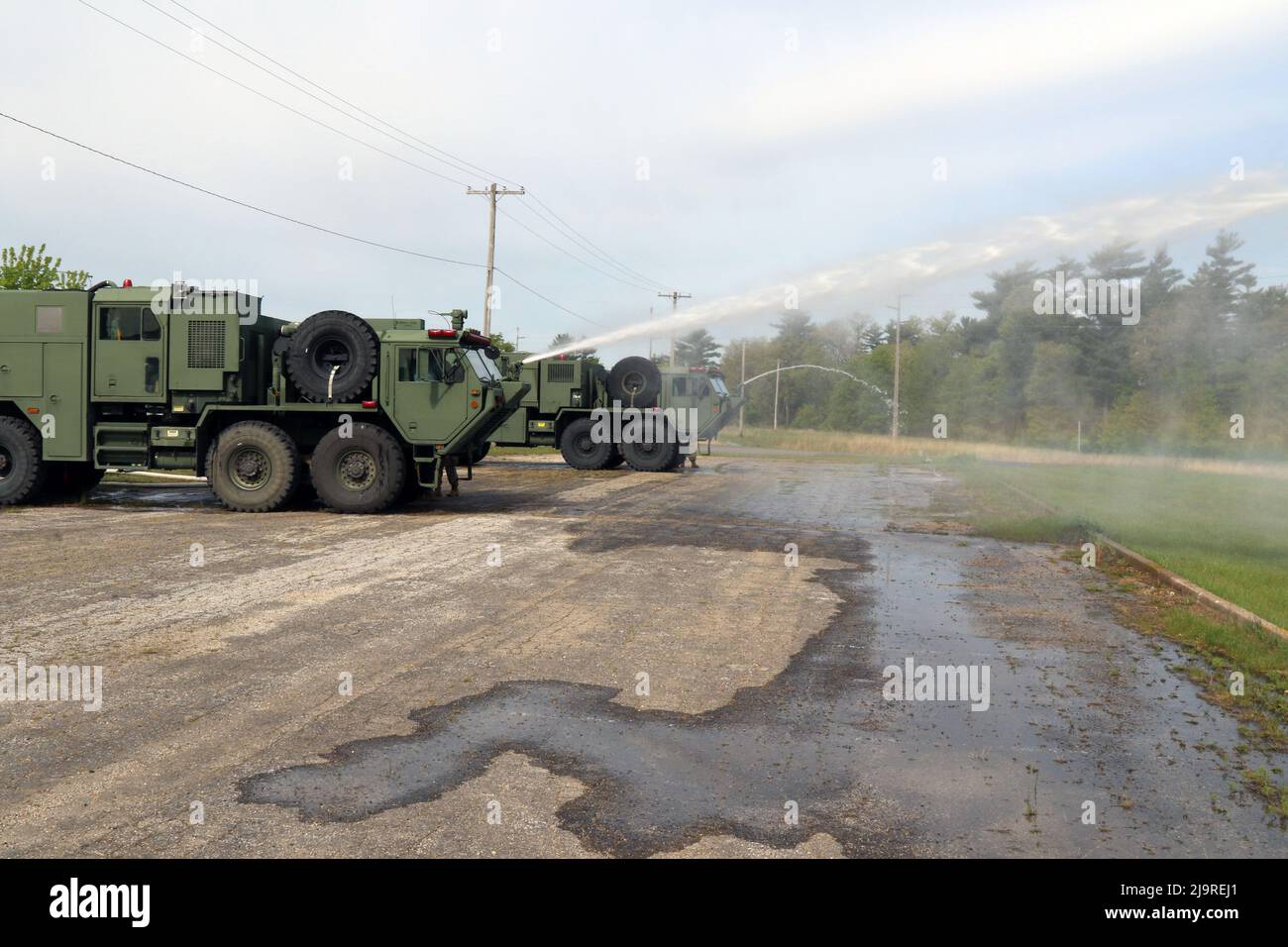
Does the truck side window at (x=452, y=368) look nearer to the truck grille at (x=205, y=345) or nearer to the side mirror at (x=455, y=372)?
the side mirror at (x=455, y=372)

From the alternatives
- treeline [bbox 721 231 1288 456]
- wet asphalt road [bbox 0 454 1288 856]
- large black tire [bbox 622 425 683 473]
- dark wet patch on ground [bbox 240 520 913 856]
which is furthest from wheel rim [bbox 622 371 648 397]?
dark wet patch on ground [bbox 240 520 913 856]

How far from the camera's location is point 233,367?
1700 cm

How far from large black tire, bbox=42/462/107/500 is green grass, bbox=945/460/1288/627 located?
14.9 m

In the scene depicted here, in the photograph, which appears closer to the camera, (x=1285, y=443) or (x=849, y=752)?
(x=849, y=752)

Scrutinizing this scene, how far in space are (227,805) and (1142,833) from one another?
403 centimetres

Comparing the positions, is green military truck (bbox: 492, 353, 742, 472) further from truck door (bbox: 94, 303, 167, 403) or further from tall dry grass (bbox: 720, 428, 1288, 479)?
tall dry grass (bbox: 720, 428, 1288, 479)

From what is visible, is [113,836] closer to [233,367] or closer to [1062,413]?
[233,367]

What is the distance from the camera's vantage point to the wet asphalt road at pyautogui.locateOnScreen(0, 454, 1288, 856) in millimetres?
4773

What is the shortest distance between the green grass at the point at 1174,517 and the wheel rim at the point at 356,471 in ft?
31.2

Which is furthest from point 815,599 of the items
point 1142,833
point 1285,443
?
point 1285,443

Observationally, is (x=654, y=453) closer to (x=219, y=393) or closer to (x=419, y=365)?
(x=419, y=365)

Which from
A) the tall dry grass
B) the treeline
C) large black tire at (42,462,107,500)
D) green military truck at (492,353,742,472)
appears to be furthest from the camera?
the tall dry grass
